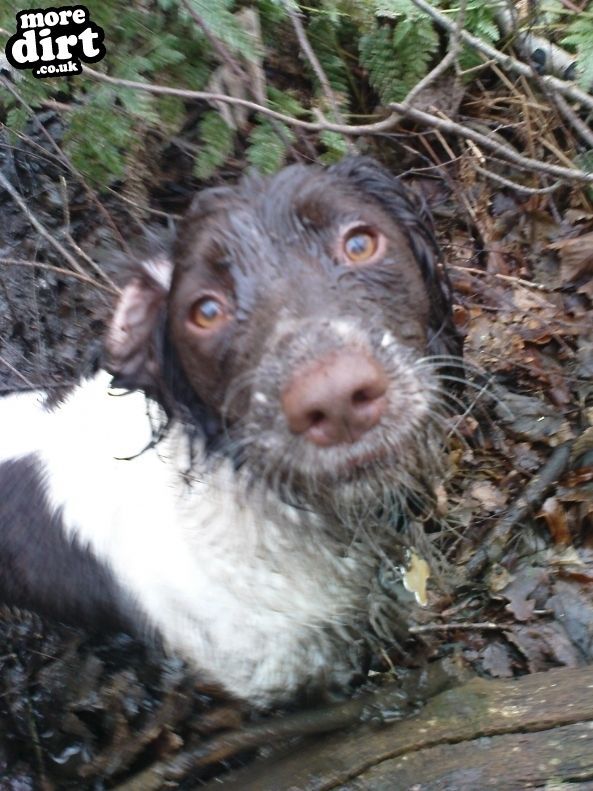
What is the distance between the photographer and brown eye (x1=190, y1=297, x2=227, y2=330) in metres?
2.25

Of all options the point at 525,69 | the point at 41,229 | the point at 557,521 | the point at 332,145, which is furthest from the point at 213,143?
the point at 557,521

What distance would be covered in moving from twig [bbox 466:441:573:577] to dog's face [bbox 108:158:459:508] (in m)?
1.10

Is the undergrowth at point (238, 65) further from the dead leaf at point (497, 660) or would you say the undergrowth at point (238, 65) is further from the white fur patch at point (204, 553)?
the dead leaf at point (497, 660)

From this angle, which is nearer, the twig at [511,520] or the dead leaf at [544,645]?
the dead leaf at [544,645]

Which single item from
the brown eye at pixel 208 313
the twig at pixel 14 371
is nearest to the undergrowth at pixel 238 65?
the twig at pixel 14 371

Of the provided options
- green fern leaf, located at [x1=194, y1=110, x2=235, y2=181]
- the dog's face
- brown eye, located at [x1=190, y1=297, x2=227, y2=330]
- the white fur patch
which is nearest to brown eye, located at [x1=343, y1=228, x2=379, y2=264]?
the dog's face

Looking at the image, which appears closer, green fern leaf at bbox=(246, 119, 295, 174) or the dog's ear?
the dog's ear

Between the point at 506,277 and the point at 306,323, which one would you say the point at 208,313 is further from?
the point at 506,277

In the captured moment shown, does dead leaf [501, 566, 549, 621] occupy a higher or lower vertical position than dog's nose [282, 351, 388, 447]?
lower

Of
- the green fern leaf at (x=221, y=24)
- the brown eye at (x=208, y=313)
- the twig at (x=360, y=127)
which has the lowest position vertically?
the brown eye at (x=208, y=313)

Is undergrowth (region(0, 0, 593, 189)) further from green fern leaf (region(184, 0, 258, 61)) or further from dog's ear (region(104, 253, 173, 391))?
dog's ear (region(104, 253, 173, 391))

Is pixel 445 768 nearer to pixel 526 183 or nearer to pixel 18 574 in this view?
pixel 18 574

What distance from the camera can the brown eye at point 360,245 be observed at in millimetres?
2254

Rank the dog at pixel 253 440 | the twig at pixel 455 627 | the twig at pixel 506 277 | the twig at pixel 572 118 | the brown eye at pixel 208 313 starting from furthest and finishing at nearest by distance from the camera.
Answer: the twig at pixel 506 277, the twig at pixel 572 118, the twig at pixel 455 627, the brown eye at pixel 208 313, the dog at pixel 253 440
